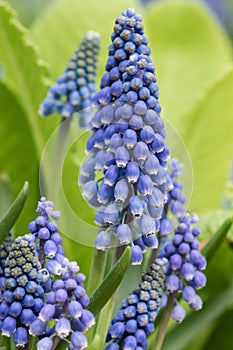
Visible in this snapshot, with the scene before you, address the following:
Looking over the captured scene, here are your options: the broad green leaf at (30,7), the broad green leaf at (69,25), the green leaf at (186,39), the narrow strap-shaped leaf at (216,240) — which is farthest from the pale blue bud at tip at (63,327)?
the broad green leaf at (30,7)

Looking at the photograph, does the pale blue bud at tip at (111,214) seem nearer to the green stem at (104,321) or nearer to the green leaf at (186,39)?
the green stem at (104,321)

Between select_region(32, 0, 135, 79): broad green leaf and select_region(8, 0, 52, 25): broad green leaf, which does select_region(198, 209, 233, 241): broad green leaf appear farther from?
select_region(8, 0, 52, 25): broad green leaf

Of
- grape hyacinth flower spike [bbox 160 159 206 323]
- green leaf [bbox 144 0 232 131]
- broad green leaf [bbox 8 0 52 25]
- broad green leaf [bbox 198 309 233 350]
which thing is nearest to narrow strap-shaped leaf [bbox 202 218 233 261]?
grape hyacinth flower spike [bbox 160 159 206 323]

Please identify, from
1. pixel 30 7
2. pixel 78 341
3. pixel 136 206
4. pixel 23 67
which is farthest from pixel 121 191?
pixel 30 7

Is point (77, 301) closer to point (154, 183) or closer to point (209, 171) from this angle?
point (154, 183)

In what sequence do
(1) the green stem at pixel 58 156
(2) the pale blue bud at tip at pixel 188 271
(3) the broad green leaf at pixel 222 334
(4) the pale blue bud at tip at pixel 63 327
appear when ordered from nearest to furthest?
(4) the pale blue bud at tip at pixel 63 327, (2) the pale blue bud at tip at pixel 188 271, (1) the green stem at pixel 58 156, (3) the broad green leaf at pixel 222 334

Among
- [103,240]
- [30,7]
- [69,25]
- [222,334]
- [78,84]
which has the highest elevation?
[30,7]

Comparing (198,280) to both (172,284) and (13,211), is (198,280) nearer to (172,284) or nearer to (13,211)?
(172,284)
